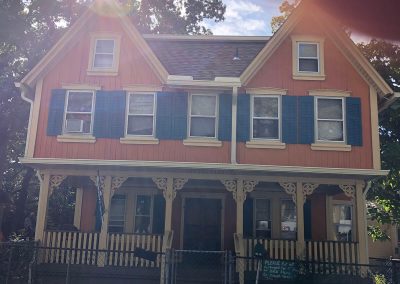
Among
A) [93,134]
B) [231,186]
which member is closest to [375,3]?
[231,186]

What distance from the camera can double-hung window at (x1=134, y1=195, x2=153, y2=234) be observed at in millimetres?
16719

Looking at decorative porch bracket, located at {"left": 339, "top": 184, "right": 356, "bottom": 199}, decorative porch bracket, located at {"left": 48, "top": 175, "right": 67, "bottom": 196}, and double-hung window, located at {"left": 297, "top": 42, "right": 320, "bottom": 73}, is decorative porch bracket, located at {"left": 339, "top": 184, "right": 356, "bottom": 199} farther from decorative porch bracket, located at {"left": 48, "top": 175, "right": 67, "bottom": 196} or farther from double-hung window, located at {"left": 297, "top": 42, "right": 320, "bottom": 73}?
decorative porch bracket, located at {"left": 48, "top": 175, "right": 67, "bottom": 196}

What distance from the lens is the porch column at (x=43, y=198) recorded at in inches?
543

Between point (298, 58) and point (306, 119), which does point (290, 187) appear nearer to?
point (306, 119)

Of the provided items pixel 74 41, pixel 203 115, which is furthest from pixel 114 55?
pixel 203 115

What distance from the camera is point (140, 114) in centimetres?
1479

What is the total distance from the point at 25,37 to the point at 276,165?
14.8 metres

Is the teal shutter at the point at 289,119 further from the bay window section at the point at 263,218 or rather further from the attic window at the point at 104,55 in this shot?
the attic window at the point at 104,55

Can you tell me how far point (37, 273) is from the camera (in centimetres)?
1295

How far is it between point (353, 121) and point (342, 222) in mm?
5316

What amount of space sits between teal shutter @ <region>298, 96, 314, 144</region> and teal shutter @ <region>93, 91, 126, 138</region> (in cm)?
603

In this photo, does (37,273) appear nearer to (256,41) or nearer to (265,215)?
(265,215)

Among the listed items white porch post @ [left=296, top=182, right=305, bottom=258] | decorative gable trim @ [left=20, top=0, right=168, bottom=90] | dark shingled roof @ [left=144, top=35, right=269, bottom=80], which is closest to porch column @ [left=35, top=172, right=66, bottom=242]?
decorative gable trim @ [left=20, top=0, right=168, bottom=90]

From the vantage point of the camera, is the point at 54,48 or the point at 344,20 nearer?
the point at 344,20
